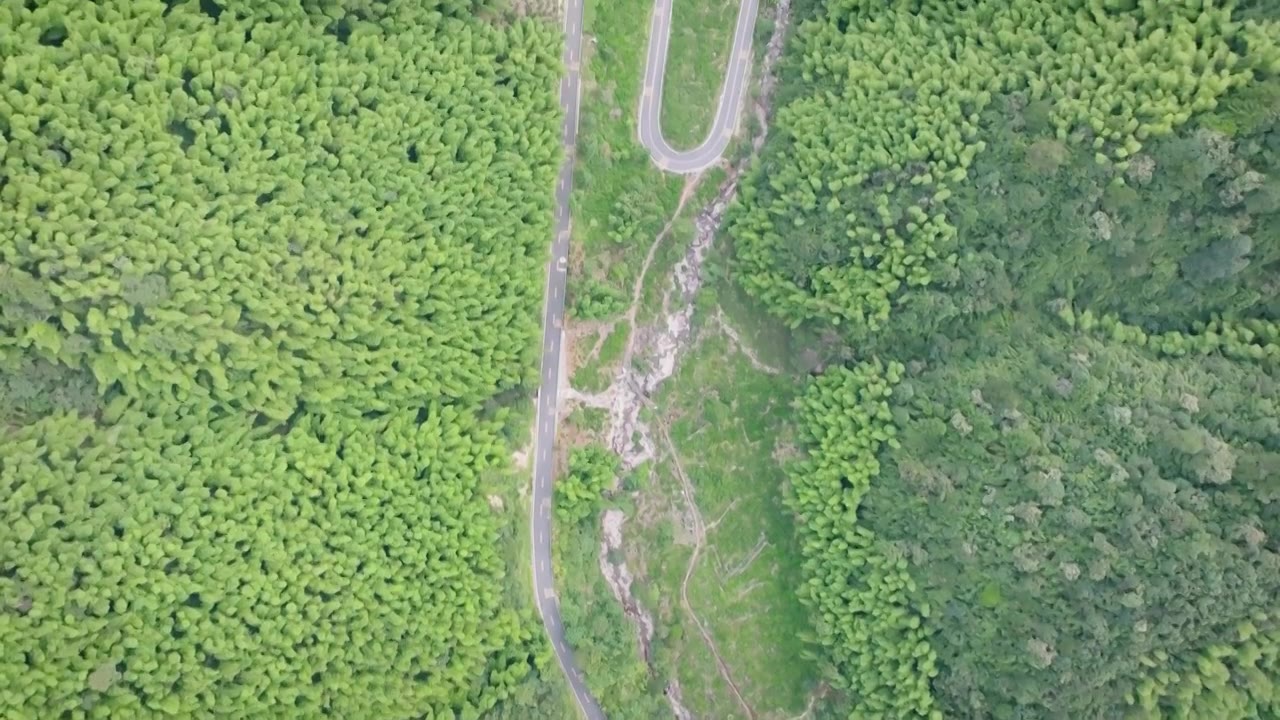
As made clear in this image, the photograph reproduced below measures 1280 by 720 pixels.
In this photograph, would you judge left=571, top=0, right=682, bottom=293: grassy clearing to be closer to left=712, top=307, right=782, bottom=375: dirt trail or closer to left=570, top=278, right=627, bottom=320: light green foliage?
left=570, top=278, right=627, bottom=320: light green foliage

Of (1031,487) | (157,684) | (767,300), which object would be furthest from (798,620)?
(157,684)

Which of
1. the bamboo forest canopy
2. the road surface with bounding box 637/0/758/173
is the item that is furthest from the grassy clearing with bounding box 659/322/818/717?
the road surface with bounding box 637/0/758/173

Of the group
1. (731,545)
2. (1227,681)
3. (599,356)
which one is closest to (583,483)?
(599,356)

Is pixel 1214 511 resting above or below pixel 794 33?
below

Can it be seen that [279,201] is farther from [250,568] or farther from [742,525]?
[742,525]

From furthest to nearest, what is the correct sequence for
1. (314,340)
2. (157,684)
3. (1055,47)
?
1. (1055,47)
2. (314,340)
3. (157,684)

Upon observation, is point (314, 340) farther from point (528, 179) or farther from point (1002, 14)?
point (1002, 14)

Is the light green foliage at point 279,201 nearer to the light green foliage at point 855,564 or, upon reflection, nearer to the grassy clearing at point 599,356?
the grassy clearing at point 599,356
